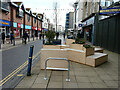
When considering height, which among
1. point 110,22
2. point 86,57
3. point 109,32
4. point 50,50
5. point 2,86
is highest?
point 110,22

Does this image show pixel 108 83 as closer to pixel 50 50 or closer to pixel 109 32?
pixel 50 50

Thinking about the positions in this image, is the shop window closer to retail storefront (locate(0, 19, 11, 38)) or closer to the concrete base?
retail storefront (locate(0, 19, 11, 38))

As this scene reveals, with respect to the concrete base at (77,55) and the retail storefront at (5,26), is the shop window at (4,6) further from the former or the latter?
the concrete base at (77,55)

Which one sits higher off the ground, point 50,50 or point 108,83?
point 50,50

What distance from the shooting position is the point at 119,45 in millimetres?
9805

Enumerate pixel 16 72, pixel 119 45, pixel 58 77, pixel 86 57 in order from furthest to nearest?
pixel 119 45, pixel 86 57, pixel 16 72, pixel 58 77

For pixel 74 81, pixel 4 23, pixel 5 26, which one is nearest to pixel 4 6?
pixel 4 23

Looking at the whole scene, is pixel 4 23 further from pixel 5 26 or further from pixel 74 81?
pixel 74 81

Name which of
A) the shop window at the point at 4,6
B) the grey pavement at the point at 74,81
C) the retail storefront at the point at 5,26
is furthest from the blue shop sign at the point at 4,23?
the grey pavement at the point at 74,81

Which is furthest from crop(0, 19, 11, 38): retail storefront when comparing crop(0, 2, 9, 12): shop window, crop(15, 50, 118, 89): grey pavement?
crop(15, 50, 118, 89): grey pavement

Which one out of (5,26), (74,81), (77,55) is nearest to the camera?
(74,81)

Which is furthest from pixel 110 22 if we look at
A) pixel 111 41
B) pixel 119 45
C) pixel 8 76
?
pixel 8 76

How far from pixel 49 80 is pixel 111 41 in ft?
28.5

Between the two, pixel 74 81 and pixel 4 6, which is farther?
pixel 4 6
